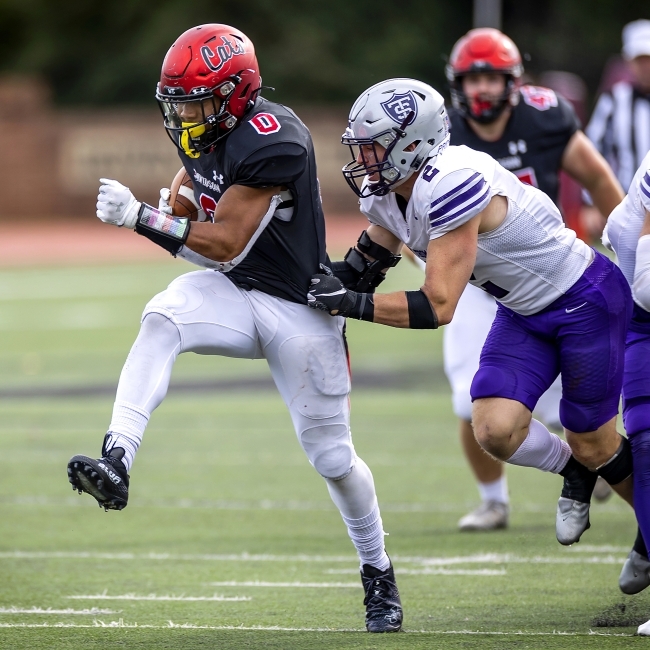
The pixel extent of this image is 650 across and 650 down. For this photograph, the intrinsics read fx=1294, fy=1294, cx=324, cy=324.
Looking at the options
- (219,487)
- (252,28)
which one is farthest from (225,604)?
(252,28)

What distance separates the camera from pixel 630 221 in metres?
4.27

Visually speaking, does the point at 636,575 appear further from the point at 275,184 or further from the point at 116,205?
the point at 116,205

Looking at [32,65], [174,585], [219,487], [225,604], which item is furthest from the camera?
[32,65]

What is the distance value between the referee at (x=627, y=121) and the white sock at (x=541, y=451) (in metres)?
3.65

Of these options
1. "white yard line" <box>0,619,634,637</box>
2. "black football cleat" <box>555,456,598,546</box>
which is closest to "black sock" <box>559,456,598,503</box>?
"black football cleat" <box>555,456,598,546</box>

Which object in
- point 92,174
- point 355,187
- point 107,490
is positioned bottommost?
point 92,174

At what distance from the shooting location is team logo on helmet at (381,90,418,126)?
4074 mm

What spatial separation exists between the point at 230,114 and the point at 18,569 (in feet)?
7.34

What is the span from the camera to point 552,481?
24.1 feet

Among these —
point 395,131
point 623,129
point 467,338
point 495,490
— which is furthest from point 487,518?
point 623,129

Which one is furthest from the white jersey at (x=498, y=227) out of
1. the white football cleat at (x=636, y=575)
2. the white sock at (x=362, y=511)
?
the white football cleat at (x=636, y=575)

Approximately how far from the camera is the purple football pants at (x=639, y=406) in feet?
13.4

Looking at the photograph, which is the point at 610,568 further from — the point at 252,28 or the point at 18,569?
the point at 252,28

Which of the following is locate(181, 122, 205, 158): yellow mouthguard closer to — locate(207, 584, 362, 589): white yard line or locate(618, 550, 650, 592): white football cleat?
locate(207, 584, 362, 589): white yard line
